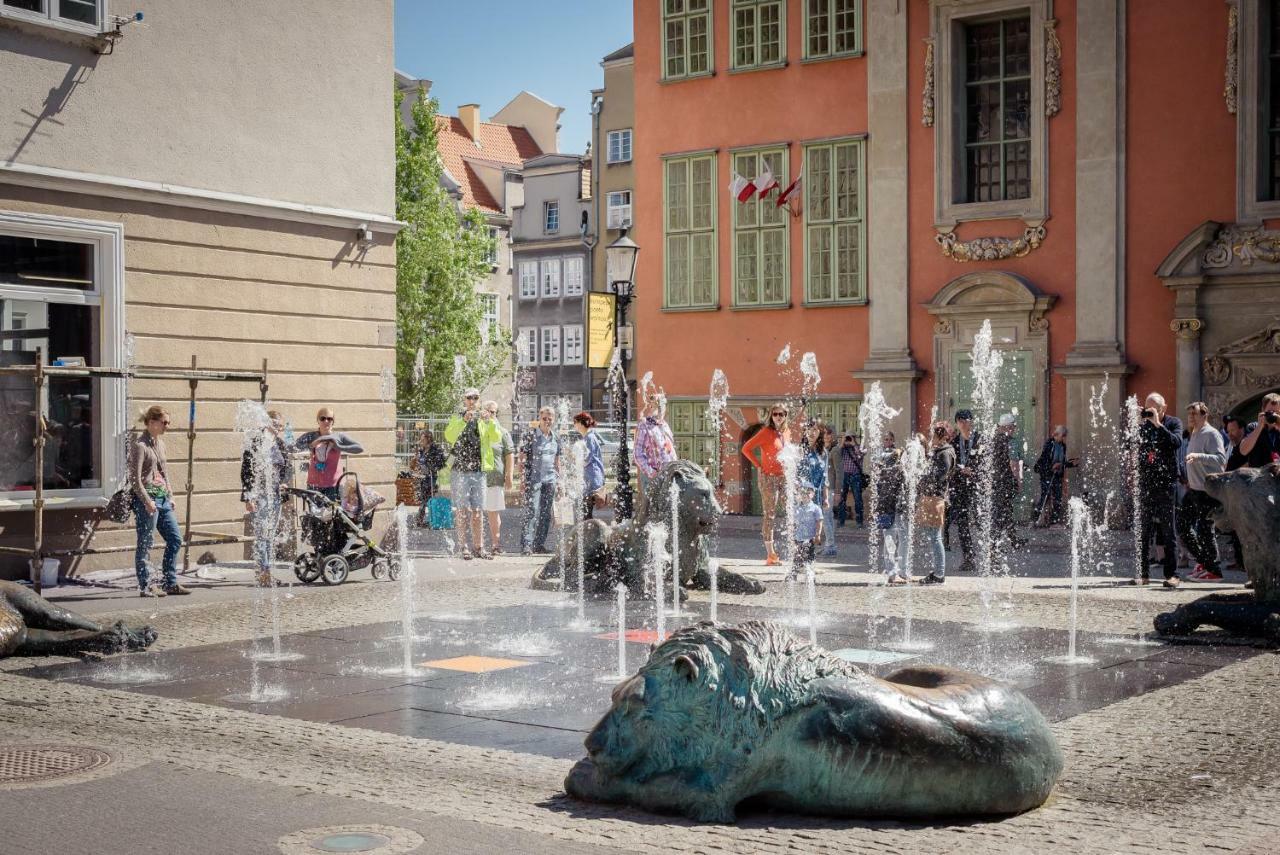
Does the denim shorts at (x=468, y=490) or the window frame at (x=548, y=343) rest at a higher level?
the window frame at (x=548, y=343)

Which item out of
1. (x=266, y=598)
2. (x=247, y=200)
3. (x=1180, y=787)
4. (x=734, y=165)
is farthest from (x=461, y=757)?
(x=734, y=165)

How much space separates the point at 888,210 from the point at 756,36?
4358 millimetres

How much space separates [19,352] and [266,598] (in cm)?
379

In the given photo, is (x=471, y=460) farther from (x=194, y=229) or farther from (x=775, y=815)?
(x=775, y=815)

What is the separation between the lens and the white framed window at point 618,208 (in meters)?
59.8

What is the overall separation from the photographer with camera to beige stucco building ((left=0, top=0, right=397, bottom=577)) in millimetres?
9949

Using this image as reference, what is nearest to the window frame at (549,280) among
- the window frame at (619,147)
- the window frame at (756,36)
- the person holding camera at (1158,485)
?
the window frame at (619,147)

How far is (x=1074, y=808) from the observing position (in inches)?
233

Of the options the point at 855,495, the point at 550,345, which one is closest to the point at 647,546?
the point at 855,495

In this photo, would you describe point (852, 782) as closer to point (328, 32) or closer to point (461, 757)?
point (461, 757)

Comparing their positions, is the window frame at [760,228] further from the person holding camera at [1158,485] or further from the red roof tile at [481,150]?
the red roof tile at [481,150]

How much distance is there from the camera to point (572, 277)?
65.2 metres

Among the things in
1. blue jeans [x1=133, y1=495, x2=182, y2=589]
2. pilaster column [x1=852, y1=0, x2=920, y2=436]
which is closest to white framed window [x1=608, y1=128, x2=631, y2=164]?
pilaster column [x1=852, y1=0, x2=920, y2=436]

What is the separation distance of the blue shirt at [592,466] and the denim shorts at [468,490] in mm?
1293
